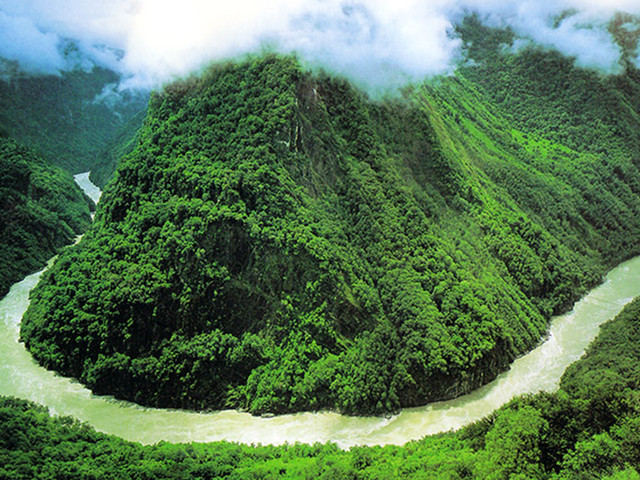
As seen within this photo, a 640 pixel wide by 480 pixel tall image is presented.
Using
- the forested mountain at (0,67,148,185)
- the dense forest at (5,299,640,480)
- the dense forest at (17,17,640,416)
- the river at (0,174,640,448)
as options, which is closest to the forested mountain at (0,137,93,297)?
the forested mountain at (0,67,148,185)

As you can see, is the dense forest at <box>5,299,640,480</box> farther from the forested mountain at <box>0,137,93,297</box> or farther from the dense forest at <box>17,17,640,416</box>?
the forested mountain at <box>0,137,93,297</box>

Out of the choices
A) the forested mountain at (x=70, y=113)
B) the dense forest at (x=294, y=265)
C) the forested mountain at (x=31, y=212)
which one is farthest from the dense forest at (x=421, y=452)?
the forested mountain at (x=70, y=113)

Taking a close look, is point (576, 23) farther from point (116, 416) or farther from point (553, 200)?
point (116, 416)

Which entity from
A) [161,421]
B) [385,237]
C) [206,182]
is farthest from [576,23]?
[161,421]

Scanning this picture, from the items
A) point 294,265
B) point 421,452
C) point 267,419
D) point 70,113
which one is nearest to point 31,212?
point 294,265

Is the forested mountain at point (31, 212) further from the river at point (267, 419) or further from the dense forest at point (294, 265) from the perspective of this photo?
the river at point (267, 419)
